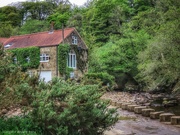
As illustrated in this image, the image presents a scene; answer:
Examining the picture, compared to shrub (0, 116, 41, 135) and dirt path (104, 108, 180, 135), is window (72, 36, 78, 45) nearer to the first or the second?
dirt path (104, 108, 180, 135)

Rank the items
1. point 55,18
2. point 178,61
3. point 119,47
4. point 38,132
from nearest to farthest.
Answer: point 38,132
point 178,61
point 119,47
point 55,18

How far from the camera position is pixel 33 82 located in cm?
766

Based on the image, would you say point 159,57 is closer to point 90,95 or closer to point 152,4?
point 90,95

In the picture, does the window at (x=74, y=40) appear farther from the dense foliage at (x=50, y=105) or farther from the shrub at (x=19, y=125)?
the shrub at (x=19, y=125)

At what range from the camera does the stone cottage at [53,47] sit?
3225cm

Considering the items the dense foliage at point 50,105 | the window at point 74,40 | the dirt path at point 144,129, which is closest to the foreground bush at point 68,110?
the dense foliage at point 50,105

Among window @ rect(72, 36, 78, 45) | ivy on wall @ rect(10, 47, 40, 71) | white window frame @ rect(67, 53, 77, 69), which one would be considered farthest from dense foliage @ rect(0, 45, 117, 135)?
window @ rect(72, 36, 78, 45)

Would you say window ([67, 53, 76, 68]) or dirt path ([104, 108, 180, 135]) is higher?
window ([67, 53, 76, 68])

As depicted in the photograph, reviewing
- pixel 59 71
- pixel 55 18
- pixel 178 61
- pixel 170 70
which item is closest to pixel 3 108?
pixel 178 61

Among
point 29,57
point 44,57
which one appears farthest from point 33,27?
point 44,57

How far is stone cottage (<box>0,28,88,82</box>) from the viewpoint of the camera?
1270 inches

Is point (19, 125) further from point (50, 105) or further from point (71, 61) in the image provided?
point (71, 61)

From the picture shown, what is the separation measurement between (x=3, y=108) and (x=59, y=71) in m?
24.9

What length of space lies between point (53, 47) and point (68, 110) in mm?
26154
